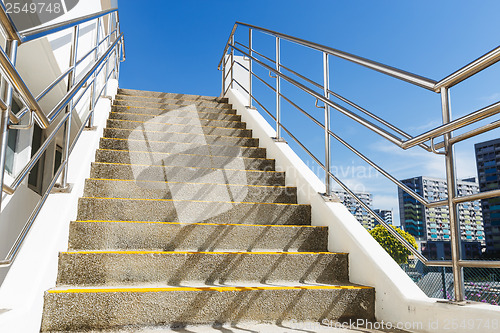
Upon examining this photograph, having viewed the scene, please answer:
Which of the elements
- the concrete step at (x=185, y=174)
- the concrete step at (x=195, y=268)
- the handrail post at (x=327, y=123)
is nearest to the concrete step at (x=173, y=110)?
the concrete step at (x=185, y=174)

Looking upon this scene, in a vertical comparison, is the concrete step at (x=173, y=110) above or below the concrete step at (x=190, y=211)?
above

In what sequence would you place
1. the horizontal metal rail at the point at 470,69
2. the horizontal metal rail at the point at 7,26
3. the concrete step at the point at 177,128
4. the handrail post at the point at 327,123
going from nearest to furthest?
the horizontal metal rail at the point at 7,26
the horizontal metal rail at the point at 470,69
the handrail post at the point at 327,123
the concrete step at the point at 177,128

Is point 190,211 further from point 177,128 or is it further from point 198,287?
point 177,128

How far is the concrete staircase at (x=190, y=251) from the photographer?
1264mm

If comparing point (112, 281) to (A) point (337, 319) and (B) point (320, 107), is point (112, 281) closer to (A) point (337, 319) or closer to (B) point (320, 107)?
(A) point (337, 319)

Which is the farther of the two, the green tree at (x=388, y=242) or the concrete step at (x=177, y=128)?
the green tree at (x=388, y=242)

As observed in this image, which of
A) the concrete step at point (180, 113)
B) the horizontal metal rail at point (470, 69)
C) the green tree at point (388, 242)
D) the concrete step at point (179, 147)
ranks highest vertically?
the concrete step at point (180, 113)

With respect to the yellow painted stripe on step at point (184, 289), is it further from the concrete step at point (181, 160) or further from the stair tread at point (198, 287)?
the concrete step at point (181, 160)

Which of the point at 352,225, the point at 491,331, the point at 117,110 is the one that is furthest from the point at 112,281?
the point at 117,110

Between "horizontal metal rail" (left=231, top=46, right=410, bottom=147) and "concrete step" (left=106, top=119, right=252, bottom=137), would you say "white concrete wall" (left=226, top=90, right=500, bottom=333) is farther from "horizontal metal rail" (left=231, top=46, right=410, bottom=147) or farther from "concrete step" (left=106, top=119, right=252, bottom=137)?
"concrete step" (left=106, top=119, right=252, bottom=137)

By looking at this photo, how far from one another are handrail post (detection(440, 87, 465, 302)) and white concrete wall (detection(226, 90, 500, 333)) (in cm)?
7

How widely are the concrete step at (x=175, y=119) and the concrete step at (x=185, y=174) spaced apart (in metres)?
0.97

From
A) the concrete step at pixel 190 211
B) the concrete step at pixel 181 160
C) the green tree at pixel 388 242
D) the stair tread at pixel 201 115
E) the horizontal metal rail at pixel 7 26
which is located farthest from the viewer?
the green tree at pixel 388 242

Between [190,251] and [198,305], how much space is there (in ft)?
1.15
